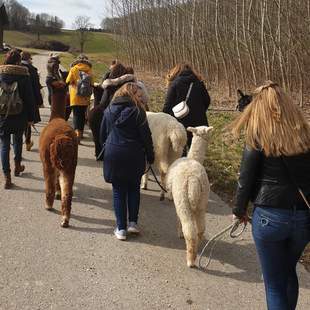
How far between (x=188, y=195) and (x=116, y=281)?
3.67 feet

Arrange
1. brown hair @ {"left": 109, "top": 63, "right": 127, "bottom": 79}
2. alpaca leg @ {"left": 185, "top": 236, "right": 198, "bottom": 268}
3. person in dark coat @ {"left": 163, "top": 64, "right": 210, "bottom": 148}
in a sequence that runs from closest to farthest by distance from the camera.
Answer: alpaca leg @ {"left": 185, "top": 236, "right": 198, "bottom": 268} < person in dark coat @ {"left": 163, "top": 64, "right": 210, "bottom": 148} < brown hair @ {"left": 109, "top": 63, "right": 127, "bottom": 79}

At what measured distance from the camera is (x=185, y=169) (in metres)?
4.91

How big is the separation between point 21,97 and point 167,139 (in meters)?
2.30

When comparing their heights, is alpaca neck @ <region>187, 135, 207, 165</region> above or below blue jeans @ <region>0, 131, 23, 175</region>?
above

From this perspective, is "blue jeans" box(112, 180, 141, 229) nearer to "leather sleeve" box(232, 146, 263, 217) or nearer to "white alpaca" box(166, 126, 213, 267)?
"white alpaca" box(166, 126, 213, 267)

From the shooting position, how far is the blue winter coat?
5.13 metres

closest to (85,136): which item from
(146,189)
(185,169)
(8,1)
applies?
(146,189)

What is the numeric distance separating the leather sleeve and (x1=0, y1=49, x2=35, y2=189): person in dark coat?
4477 mm

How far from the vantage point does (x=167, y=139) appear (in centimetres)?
654

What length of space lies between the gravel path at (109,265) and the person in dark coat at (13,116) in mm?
601

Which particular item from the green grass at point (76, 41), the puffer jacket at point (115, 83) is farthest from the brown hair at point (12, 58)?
the green grass at point (76, 41)

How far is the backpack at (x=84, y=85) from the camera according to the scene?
931 cm

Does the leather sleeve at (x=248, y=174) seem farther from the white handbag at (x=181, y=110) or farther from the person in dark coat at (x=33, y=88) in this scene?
the person in dark coat at (x=33, y=88)

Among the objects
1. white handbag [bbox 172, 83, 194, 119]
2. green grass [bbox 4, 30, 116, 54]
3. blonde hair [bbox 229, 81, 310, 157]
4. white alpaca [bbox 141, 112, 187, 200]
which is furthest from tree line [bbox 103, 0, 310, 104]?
green grass [bbox 4, 30, 116, 54]
